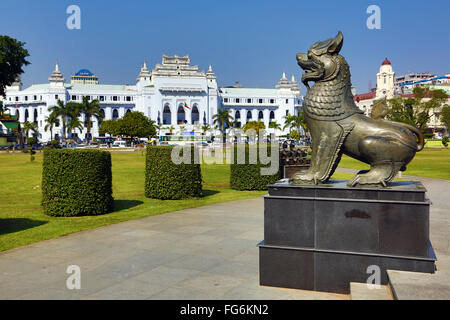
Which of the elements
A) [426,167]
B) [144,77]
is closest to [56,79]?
[144,77]

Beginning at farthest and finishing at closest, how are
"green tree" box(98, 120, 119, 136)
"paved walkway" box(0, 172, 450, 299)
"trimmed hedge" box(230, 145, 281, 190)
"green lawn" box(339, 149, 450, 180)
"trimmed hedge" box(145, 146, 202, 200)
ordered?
"green tree" box(98, 120, 119, 136), "green lawn" box(339, 149, 450, 180), "trimmed hedge" box(230, 145, 281, 190), "trimmed hedge" box(145, 146, 202, 200), "paved walkway" box(0, 172, 450, 299)

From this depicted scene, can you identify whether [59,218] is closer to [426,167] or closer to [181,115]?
[426,167]

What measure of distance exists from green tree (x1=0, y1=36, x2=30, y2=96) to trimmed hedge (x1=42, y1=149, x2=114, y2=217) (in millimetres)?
27703

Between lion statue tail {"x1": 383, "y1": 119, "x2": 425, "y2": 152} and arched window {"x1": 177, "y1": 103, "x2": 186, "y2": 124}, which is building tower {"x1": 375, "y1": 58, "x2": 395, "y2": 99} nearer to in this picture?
arched window {"x1": 177, "y1": 103, "x2": 186, "y2": 124}

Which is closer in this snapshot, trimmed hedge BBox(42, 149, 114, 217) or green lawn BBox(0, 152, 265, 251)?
green lawn BBox(0, 152, 265, 251)

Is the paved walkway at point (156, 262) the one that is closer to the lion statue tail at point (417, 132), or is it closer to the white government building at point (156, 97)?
the lion statue tail at point (417, 132)

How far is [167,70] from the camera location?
319ft

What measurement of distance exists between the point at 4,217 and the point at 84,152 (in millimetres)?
2382

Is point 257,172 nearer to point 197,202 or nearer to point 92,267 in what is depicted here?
point 197,202

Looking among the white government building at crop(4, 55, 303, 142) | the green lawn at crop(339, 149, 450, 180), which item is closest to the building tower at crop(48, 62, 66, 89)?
the white government building at crop(4, 55, 303, 142)

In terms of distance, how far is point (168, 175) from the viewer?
11562 millimetres

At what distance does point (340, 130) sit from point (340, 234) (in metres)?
1.27

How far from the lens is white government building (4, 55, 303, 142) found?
95.2m
